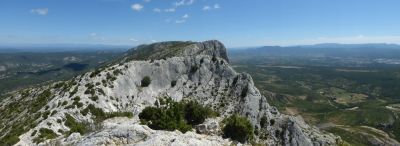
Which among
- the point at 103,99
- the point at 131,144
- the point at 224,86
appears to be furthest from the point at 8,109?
the point at 131,144

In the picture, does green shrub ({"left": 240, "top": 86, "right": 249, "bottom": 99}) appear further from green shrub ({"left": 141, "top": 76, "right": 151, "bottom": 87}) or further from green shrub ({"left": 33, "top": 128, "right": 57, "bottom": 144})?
green shrub ({"left": 33, "top": 128, "right": 57, "bottom": 144})

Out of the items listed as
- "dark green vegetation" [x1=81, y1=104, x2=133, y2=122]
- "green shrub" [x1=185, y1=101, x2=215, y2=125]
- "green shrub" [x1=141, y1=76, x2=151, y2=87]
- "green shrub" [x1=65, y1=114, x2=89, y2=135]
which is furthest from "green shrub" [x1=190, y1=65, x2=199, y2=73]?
"green shrub" [x1=65, y1=114, x2=89, y2=135]

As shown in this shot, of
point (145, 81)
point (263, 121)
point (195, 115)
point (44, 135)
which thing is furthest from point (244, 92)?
point (44, 135)

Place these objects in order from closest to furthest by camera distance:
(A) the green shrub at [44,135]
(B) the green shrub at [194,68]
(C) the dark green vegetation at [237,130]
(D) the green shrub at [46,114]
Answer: (A) the green shrub at [44,135]
(C) the dark green vegetation at [237,130]
(D) the green shrub at [46,114]
(B) the green shrub at [194,68]

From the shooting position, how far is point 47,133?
56469 millimetres

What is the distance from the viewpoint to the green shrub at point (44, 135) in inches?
2061

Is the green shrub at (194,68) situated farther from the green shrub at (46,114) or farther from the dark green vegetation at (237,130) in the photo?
the dark green vegetation at (237,130)

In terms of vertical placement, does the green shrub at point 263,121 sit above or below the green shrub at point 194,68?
below

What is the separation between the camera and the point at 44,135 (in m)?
54.9

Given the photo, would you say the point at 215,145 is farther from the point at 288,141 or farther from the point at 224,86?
the point at 224,86

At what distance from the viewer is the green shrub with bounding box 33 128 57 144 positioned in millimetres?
52347

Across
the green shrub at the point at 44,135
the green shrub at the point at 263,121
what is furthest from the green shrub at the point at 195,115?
the green shrub at the point at 263,121

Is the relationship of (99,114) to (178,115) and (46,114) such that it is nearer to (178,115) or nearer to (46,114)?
(46,114)

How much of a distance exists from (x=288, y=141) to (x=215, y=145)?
52070 millimetres
